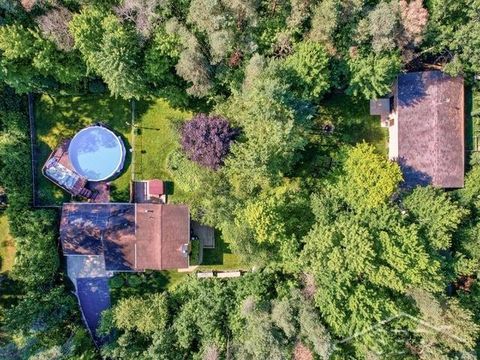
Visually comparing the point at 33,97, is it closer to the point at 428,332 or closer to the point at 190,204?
the point at 190,204

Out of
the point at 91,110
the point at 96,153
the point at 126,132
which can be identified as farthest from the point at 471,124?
the point at 91,110

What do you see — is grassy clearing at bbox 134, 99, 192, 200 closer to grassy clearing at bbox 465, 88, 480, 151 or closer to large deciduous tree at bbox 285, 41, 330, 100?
large deciduous tree at bbox 285, 41, 330, 100

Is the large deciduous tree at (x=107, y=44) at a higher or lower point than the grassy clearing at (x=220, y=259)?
higher

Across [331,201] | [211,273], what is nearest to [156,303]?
[211,273]

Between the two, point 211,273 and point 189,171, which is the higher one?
point 189,171

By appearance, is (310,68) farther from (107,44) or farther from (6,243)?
(6,243)

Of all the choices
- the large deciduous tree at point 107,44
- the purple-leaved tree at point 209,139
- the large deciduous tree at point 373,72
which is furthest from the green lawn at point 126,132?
the large deciduous tree at point 373,72

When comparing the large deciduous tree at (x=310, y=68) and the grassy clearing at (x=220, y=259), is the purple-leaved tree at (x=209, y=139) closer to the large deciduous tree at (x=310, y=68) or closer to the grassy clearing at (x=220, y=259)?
the large deciduous tree at (x=310, y=68)
